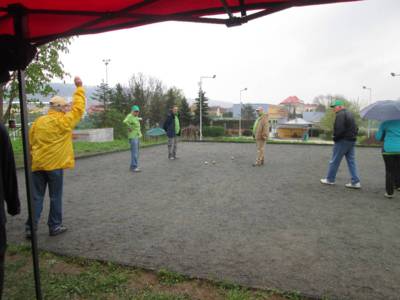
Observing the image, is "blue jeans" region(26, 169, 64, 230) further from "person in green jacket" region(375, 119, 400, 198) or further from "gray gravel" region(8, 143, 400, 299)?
"person in green jacket" region(375, 119, 400, 198)

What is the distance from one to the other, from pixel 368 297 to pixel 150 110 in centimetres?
5075

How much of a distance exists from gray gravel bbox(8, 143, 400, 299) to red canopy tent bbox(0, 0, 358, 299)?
1.53m

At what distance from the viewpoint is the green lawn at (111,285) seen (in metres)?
2.65

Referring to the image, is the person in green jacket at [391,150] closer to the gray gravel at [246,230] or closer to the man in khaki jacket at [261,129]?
the gray gravel at [246,230]

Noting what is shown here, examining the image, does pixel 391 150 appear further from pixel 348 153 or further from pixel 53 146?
pixel 53 146

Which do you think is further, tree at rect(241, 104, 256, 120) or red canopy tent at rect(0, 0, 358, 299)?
tree at rect(241, 104, 256, 120)

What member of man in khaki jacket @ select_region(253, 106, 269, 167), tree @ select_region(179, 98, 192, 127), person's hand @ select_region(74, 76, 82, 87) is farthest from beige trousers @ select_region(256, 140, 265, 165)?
tree @ select_region(179, 98, 192, 127)

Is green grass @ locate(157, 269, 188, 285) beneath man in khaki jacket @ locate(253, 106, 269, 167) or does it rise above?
beneath

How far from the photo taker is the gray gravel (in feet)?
9.86

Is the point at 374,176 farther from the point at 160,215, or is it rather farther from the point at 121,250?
the point at 121,250

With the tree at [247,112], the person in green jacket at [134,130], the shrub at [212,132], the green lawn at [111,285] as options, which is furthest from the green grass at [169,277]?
the tree at [247,112]

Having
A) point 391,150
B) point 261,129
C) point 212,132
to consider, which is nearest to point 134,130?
point 261,129

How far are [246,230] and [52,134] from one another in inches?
114

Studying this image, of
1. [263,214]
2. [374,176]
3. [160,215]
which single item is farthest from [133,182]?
[374,176]
